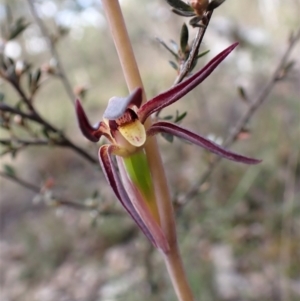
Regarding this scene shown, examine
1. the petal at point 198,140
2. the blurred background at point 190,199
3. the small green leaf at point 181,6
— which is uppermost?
the blurred background at point 190,199

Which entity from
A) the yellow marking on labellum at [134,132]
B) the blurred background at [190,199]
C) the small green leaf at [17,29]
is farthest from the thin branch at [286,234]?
the yellow marking on labellum at [134,132]

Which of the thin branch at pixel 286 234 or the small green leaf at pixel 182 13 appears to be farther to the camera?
the thin branch at pixel 286 234

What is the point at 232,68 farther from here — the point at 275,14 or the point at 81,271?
the point at 81,271

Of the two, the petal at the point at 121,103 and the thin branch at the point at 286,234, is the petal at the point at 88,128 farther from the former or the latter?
the thin branch at the point at 286,234

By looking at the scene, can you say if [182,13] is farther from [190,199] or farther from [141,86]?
[190,199]

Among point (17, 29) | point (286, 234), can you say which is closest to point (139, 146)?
point (17, 29)

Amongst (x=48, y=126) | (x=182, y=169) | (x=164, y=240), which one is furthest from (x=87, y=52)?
(x=164, y=240)

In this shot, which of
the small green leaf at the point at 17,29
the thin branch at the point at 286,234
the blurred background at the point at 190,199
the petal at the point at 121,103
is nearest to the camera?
the petal at the point at 121,103
